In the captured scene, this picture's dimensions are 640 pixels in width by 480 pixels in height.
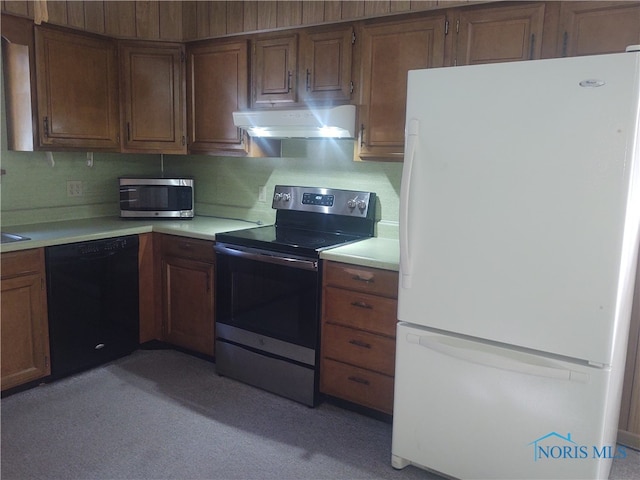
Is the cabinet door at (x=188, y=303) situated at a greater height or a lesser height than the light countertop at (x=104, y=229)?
lesser

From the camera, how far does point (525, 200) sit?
188 centimetres

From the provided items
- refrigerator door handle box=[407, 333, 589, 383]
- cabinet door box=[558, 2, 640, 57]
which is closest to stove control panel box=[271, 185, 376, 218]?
refrigerator door handle box=[407, 333, 589, 383]

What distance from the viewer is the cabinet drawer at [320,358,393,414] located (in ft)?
8.66

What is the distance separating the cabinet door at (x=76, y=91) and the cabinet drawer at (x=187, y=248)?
0.73 m

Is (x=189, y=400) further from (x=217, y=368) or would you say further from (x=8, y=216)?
(x=8, y=216)

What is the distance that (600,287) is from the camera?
1.78 m

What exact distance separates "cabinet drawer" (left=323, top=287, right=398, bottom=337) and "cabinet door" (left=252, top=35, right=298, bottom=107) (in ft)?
3.89

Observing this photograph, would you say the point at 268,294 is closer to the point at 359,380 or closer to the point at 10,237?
the point at 359,380

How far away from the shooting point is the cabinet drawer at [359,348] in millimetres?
2598

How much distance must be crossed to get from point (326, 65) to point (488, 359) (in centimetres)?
180

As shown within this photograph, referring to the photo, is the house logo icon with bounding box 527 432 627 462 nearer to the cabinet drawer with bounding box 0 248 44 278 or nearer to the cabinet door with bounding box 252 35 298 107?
the cabinet door with bounding box 252 35 298 107

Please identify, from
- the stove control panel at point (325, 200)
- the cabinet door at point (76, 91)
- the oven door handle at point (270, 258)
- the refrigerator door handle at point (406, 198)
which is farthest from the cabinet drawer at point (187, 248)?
the refrigerator door handle at point (406, 198)

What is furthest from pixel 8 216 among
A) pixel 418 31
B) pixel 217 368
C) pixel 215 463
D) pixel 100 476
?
pixel 418 31

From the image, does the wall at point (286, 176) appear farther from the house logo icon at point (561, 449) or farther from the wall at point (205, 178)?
the house logo icon at point (561, 449)
